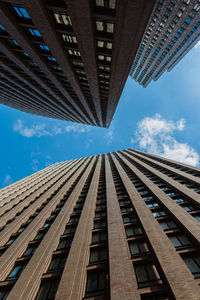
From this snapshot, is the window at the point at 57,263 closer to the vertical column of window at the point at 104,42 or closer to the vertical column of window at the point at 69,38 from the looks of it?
the vertical column of window at the point at 104,42

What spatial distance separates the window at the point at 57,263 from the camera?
33.3ft

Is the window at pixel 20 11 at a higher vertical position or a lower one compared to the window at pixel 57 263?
higher

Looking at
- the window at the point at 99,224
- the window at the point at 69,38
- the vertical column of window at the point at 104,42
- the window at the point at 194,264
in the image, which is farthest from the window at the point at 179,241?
the window at the point at 69,38

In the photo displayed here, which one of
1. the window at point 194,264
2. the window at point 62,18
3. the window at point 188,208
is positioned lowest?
the window at point 194,264

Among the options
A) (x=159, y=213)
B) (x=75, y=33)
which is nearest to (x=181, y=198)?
(x=159, y=213)

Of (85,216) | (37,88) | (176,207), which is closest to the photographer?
(176,207)

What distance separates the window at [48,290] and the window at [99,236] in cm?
415

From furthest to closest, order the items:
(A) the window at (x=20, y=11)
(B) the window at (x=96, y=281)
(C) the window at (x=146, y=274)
Result: 1. (A) the window at (x=20, y=11)
2. (B) the window at (x=96, y=281)
3. (C) the window at (x=146, y=274)

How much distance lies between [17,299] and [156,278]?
8529mm

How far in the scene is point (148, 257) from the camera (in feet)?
30.3

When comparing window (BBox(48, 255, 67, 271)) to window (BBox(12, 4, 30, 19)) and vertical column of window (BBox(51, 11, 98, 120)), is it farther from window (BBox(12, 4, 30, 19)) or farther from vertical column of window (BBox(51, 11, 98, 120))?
window (BBox(12, 4, 30, 19))

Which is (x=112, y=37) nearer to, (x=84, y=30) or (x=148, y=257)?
(x=84, y=30)

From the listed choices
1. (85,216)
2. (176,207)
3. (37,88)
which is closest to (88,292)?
(85,216)

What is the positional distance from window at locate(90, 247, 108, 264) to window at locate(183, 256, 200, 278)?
5.75m
